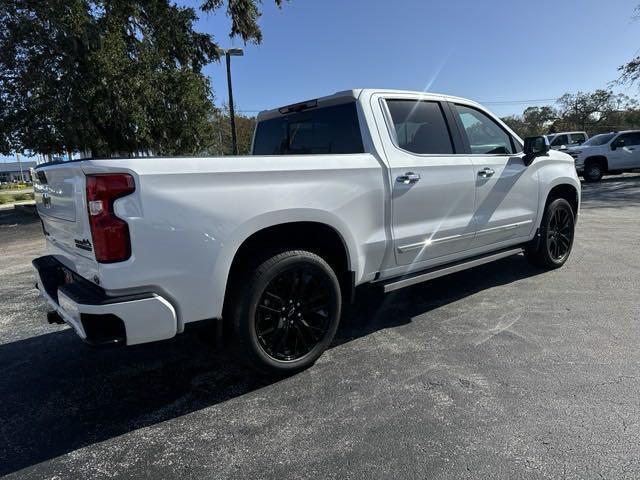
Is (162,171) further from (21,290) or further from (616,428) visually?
(21,290)

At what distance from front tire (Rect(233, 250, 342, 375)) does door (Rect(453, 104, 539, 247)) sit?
1.92 meters

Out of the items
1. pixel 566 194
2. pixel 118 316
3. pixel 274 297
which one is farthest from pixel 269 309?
pixel 566 194

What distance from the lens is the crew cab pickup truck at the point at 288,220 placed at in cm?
244

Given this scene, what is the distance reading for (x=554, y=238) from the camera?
554 cm

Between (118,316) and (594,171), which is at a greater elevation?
(118,316)

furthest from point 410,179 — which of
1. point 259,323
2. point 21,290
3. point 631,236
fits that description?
point 631,236

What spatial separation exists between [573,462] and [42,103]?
1623 cm

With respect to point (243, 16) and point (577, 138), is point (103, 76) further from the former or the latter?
point (577, 138)

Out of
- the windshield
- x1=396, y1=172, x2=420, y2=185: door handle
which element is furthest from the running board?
the windshield

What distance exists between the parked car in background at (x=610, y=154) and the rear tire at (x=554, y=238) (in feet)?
49.8

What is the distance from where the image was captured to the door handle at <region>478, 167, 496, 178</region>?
4.33 m

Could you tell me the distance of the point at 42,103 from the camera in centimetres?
1403

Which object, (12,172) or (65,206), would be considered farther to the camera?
(12,172)

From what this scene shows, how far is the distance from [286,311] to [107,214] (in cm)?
131
